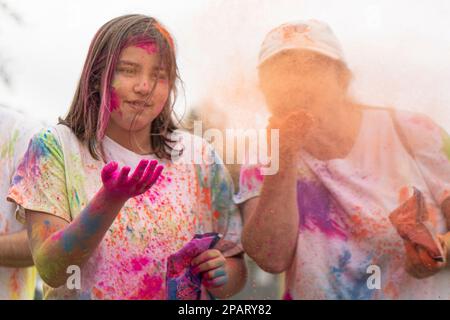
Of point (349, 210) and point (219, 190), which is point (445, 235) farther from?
point (219, 190)

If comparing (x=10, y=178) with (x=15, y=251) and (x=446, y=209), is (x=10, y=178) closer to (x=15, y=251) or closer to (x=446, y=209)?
(x=15, y=251)

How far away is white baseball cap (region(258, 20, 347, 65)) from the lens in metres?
2.50

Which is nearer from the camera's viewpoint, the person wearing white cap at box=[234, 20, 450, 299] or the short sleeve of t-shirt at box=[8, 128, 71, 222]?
the short sleeve of t-shirt at box=[8, 128, 71, 222]

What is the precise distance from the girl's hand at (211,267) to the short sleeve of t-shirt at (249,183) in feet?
0.63

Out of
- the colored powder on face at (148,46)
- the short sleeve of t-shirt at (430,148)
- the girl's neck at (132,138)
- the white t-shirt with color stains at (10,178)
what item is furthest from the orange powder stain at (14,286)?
the short sleeve of t-shirt at (430,148)

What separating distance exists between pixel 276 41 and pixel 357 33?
0.89 feet

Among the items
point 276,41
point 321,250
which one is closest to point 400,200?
point 321,250

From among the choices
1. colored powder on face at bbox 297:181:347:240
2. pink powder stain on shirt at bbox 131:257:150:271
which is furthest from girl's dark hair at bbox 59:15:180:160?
colored powder on face at bbox 297:181:347:240

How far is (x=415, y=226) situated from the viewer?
2484 millimetres

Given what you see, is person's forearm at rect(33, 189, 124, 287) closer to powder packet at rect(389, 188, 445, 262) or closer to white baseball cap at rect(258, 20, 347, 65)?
white baseball cap at rect(258, 20, 347, 65)

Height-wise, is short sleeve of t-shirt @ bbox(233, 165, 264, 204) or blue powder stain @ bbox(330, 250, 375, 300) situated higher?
short sleeve of t-shirt @ bbox(233, 165, 264, 204)

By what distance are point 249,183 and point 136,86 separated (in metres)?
0.48

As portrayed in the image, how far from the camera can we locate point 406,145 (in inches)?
100
